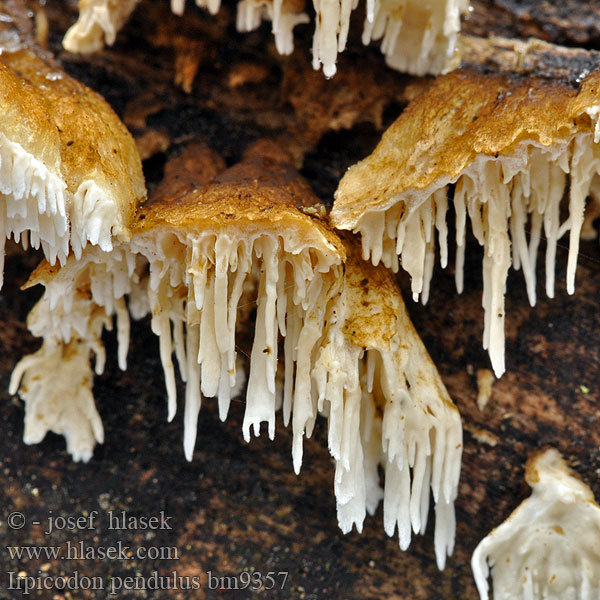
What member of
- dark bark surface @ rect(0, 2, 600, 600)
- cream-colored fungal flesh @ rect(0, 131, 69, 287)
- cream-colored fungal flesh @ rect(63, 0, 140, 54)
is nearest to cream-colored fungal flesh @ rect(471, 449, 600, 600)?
dark bark surface @ rect(0, 2, 600, 600)

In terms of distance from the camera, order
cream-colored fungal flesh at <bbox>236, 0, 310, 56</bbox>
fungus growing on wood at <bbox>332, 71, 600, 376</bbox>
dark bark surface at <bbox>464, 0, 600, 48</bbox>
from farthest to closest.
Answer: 1. dark bark surface at <bbox>464, 0, 600, 48</bbox>
2. cream-colored fungal flesh at <bbox>236, 0, 310, 56</bbox>
3. fungus growing on wood at <bbox>332, 71, 600, 376</bbox>

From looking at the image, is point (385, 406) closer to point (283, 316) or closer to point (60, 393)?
point (283, 316)

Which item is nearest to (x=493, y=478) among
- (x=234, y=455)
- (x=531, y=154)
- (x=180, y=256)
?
(x=234, y=455)

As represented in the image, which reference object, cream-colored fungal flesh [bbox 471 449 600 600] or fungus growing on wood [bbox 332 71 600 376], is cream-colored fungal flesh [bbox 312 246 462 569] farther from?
cream-colored fungal flesh [bbox 471 449 600 600]

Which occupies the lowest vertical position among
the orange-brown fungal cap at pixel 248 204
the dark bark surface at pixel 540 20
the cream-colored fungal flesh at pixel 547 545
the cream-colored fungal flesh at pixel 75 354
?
the cream-colored fungal flesh at pixel 547 545

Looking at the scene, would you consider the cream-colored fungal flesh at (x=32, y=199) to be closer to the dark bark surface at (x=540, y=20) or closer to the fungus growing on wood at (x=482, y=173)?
the fungus growing on wood at (x=482, y=173)

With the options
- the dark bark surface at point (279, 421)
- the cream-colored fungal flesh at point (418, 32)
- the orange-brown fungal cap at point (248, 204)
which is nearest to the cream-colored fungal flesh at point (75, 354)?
the dark bark surface at point (279, 421)

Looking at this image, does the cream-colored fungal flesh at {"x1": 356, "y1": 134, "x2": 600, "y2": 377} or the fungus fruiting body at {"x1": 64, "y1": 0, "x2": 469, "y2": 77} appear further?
the fungus fruiting body at {"x1": 64, "y1": 0, "x2": 469, "y2": 77}
